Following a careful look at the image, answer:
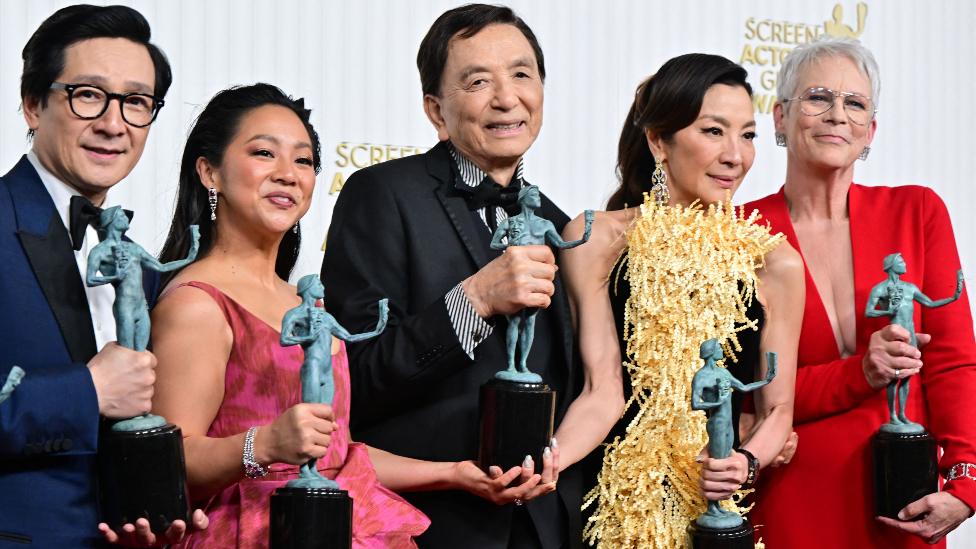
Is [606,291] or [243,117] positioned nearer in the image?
[243,117]

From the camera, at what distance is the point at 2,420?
1751 mm

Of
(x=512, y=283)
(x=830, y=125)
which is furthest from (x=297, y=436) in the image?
(x=830, y=125)

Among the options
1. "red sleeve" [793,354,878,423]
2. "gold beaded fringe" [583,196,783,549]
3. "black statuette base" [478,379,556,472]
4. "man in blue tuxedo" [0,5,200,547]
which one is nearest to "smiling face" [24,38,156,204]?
"man in blue tuxedo" [0,5,200,547]

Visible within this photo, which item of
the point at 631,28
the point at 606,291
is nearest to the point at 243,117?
the point at 606,291

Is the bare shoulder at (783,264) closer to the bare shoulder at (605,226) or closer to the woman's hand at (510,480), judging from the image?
the bare shoulder at (605,226)

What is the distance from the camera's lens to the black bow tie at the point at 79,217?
1.94m

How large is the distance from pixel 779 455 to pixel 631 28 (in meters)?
1.96

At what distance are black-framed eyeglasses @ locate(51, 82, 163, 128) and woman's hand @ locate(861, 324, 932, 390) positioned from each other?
4.66 ft

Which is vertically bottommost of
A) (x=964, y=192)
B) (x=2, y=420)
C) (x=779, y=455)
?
(x=779, y=455)

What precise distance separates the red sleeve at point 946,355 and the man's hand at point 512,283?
3.35 ft

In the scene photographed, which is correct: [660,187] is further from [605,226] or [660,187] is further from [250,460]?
[250,460]

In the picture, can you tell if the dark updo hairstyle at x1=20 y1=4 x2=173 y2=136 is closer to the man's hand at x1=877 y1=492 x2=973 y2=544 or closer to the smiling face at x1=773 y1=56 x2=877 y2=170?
the smiling face at x1=773 y1=56 x2=877 y2=170

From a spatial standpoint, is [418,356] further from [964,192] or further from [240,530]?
[964,192]

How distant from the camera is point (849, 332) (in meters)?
2.72
